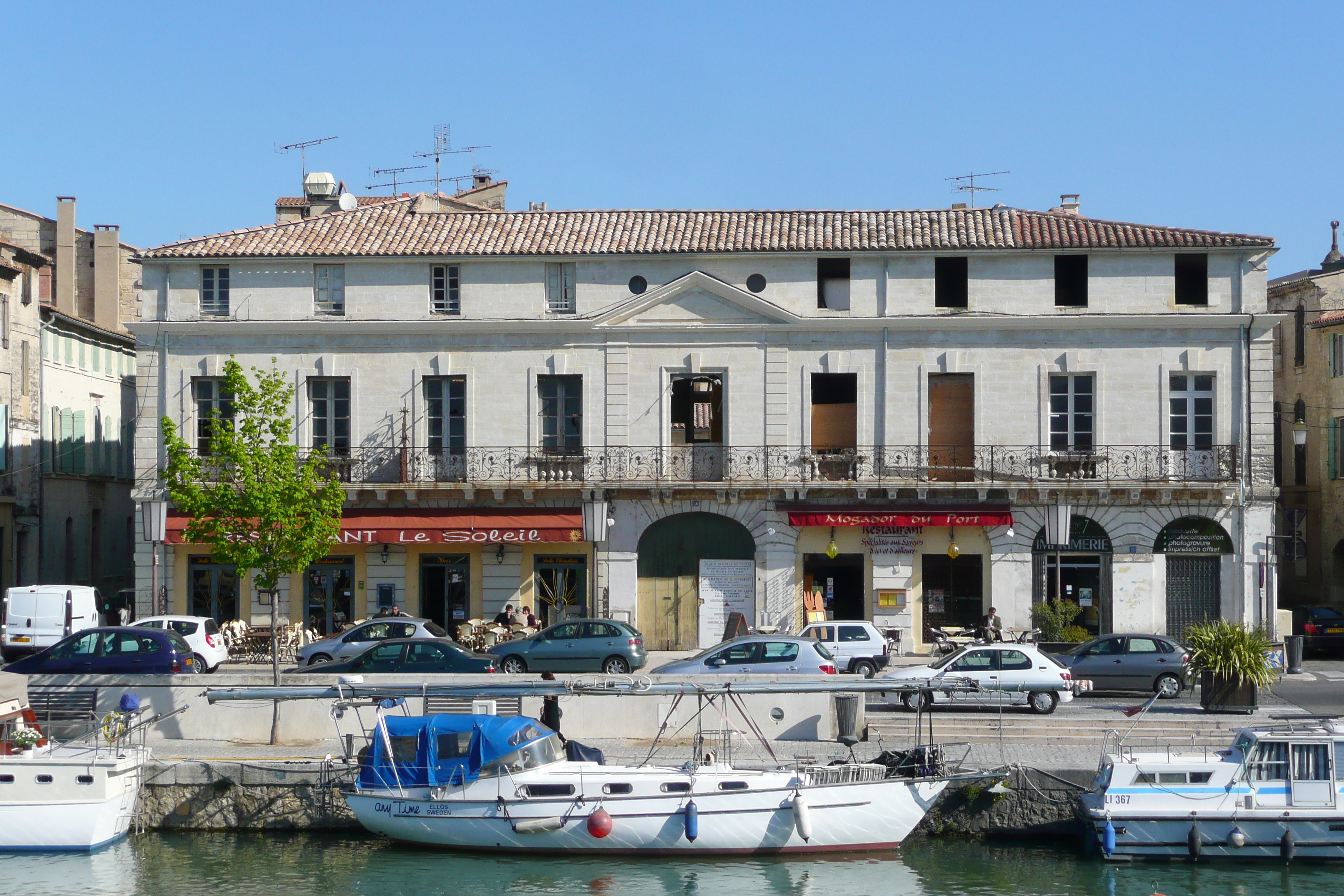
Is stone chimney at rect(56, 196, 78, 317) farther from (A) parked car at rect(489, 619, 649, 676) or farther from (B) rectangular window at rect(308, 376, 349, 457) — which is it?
(A) parked car at rect(489, 619, 649, 676)

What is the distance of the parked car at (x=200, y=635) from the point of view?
29.4m

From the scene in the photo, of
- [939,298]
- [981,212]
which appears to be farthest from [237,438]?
[981,212]

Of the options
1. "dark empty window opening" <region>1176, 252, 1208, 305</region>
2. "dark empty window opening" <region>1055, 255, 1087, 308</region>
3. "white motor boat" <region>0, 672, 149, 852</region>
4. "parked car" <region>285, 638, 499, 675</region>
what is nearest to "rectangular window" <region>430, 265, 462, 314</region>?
"parked car" <region>285, 638, 499, 675</region>

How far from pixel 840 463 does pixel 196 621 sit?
590 inches

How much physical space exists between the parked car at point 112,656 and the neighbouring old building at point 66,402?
42.1 feet

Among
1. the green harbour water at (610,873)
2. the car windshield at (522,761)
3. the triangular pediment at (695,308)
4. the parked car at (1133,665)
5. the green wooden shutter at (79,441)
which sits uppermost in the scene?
the triangular pediment at (695,308)

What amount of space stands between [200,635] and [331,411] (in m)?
7.40

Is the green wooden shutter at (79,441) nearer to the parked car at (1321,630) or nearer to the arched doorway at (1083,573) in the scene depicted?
the arched doorway at (1083,573)

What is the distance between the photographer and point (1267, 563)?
3356 centimetres

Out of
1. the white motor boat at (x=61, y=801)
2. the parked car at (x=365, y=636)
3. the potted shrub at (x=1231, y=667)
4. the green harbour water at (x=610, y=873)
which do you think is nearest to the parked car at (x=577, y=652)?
the parked car at (x=365, y=636)

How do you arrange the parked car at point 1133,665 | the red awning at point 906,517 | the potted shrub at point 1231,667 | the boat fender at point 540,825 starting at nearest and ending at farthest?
1. the boat fender at point 540,825
2. the potted shrub at point 1231,667
3. the parked car at point 1133,665
4. the red awning at point 906,517

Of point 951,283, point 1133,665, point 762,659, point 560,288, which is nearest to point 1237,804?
point 1133,665

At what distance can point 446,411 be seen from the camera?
35156 mm

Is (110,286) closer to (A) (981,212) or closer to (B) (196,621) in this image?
(B) (196,621)
